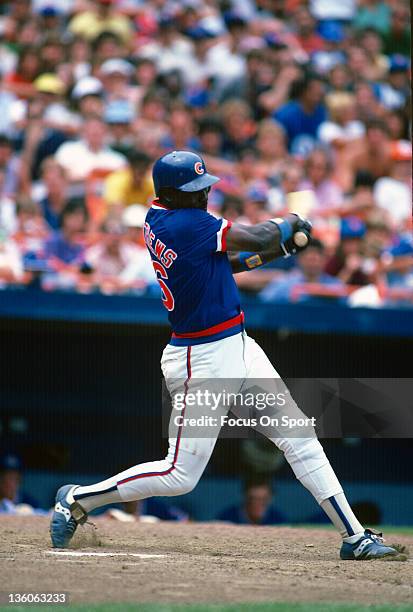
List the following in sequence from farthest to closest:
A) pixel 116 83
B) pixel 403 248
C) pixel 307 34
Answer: pixel 307 34
pixel 116 83
pixel 403 248

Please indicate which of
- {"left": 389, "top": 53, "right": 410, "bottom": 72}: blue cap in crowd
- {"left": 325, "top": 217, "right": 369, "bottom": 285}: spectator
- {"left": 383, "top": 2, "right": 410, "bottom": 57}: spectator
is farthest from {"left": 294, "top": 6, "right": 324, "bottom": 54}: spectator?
{"left": 325, "top": 217, "right": 369, "bottom": 285}: spectator

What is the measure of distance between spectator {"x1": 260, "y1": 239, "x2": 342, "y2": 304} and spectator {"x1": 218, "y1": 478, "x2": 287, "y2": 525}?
1453mm

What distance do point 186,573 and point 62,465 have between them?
422 cm

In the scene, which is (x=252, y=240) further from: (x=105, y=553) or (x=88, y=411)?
(x=88, y=411)

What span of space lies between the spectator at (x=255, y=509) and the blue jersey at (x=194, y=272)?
12.0 feet

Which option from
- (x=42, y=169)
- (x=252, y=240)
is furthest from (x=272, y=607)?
(x=42, y=169)

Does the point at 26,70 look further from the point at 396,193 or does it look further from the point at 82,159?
the point at 396,193

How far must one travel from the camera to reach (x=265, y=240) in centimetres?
493

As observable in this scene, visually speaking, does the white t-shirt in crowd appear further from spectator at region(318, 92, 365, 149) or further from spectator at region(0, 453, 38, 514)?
spectator at region(0, 453, 38, 514)

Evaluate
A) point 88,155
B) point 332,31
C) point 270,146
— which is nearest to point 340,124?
point 270,146

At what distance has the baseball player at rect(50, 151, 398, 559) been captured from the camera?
4973 millimetres

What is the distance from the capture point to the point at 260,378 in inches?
201

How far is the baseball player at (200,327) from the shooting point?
4973 mm

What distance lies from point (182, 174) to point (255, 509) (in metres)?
4.14
